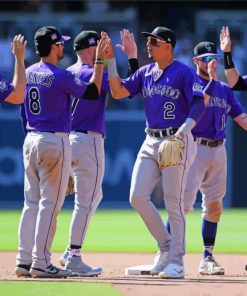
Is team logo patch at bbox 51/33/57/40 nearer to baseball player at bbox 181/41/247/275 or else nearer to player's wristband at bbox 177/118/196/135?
player's wristband at bbox 177/118/196/135

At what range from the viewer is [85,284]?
757cm

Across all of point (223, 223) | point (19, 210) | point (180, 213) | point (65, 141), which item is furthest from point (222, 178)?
point (19, 210)

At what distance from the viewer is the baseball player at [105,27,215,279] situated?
8.28 meters

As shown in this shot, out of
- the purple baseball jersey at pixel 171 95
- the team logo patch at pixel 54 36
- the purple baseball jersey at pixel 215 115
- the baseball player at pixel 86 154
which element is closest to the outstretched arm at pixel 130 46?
the baseball player at pixel 86 154

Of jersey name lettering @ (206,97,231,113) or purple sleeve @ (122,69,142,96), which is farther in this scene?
jersey name lettering @ (206,97,231,113)

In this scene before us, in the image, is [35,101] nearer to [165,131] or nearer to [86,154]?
[86,154]

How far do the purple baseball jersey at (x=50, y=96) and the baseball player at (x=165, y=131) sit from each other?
1.76 ft

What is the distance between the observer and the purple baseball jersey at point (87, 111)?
889cm

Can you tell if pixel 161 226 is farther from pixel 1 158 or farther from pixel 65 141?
pixel 1 158

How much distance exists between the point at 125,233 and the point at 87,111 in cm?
470

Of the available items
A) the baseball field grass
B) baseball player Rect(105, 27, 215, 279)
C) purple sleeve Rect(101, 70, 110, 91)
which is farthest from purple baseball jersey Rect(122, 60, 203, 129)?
the baseball field grass

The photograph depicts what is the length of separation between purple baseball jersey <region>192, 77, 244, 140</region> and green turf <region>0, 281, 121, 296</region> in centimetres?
228

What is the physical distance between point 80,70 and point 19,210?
8595mm

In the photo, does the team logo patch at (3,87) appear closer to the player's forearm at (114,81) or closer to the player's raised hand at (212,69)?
the player's forearm at (114,81)
